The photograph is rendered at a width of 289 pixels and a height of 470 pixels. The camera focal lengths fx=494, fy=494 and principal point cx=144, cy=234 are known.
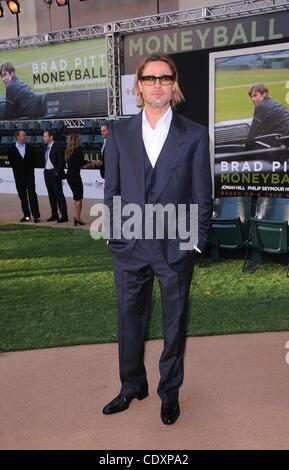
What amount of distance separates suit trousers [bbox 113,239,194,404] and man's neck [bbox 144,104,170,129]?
70 cm

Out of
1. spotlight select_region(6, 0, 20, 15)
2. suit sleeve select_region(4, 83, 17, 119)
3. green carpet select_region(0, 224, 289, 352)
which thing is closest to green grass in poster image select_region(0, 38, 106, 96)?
suit sleeve select_region(4, 83, 17, 119)

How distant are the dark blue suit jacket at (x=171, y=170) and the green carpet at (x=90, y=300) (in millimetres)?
1963

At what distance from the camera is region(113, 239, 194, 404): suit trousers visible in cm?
293

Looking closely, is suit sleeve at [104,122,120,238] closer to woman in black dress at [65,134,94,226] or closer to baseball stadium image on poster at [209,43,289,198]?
baseball stadium image on poster at [209,43,289,198]

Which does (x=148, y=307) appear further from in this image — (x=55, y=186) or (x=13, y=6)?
(x=13, y=6)

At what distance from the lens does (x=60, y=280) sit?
668 centimetres

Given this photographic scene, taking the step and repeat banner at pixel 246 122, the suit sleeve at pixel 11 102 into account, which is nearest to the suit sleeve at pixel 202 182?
the step and repeat banner at pixel 246 122

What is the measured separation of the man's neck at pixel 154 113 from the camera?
2.89 meters

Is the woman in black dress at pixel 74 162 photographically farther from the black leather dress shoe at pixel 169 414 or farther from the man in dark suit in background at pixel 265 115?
the black leather dress shoe at pixel 169 414

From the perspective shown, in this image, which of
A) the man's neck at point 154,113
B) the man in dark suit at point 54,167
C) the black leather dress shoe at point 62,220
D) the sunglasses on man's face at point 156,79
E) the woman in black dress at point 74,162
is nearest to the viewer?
the sunglasses on man's face at point 156,79

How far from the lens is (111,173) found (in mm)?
2984

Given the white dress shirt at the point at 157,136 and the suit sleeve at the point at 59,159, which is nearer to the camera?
the white dress shirt at the point at 157,136
